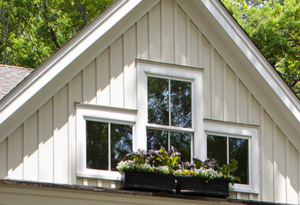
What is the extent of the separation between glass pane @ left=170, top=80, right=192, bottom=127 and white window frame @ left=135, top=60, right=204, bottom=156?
2.8 inches

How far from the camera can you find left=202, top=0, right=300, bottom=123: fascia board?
1084cm

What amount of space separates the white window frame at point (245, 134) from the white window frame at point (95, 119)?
1502 millimetres

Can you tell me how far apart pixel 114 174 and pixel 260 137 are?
3.06 meters

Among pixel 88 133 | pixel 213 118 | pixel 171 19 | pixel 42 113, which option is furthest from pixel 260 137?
pixel 42 113

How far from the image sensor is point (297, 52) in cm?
2031

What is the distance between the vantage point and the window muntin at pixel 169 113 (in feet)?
33.8

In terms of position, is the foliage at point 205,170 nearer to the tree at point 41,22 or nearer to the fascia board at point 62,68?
the fascia board at point 62,68

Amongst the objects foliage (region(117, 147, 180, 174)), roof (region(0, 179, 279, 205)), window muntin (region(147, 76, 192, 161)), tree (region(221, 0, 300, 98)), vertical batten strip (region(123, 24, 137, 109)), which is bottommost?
roof (region(0, 179, 279, 205))

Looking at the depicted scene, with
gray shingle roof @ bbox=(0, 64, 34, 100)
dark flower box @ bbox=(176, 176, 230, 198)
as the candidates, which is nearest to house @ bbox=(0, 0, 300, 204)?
dark flower box @ bbox=(176, 176, 230, 198)

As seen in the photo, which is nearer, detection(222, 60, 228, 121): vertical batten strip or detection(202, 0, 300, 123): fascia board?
detection(202, 0, 300, 123): fascia board

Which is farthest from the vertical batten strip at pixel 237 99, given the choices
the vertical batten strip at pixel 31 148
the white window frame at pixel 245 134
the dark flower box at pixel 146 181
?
the vertical batten strip at pixel 31 148

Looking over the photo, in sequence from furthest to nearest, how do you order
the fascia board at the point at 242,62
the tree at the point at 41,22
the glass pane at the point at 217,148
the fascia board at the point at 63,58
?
the tree at the point at 41,22 → the fascia board at the point at 242,62 → the glass pane at the point at 217,148 → the fascia board at the point at 63,58

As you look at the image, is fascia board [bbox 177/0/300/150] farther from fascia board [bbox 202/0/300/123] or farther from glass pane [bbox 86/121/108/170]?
glass pane [bbox 86/121/108/170]

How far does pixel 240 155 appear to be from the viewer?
Answer: 1102cm
